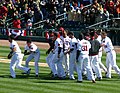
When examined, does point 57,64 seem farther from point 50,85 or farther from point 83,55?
point 50,85

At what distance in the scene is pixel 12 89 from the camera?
15492 mm

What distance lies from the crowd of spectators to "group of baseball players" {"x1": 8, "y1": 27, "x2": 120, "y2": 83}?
11.0 m

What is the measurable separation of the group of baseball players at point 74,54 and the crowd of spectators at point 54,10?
1098cm

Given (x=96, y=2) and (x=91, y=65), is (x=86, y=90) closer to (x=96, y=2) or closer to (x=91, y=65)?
(x=91, y=65)

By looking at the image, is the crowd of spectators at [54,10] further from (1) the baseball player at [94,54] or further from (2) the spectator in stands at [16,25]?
(1) the baseball player at [94,54]

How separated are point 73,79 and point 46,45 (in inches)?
491

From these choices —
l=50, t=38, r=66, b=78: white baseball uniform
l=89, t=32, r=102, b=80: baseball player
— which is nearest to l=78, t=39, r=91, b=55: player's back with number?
l=89, t=32, r=102, b=80: baseball player

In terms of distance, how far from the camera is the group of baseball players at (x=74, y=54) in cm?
Result: 1688

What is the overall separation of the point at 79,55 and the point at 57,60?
1.61 m

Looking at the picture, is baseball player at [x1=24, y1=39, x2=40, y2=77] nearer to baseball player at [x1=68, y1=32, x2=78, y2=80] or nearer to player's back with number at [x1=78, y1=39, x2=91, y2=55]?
baseball player at [x1=68, y1=32, x2=78, y2=80]

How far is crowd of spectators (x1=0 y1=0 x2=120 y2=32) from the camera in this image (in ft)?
97.6

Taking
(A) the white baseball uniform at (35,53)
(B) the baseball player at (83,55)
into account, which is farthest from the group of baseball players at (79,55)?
(A) the white baseball uniform at (35,53)

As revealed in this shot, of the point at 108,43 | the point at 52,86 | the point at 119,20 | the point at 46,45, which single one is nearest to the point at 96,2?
the point at 119,20

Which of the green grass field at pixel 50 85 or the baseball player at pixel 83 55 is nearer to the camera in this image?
the green grass field at pixel 50 85
